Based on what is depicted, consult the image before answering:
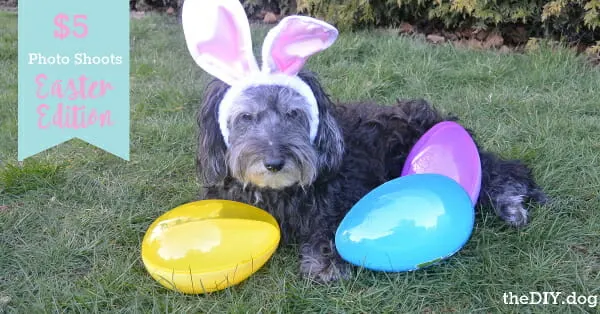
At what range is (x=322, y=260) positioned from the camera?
2816 millimetres

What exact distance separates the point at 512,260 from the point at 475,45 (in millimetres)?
4048

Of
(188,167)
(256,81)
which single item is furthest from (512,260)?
(188,167)

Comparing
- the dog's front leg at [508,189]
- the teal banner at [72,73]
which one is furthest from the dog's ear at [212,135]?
the dog's front leg at [508,189]

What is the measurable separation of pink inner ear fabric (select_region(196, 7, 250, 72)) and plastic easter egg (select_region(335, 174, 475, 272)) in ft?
2.98

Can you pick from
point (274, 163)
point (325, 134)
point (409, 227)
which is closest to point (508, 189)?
point (409, 227)

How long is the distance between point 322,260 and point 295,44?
3.38 feet

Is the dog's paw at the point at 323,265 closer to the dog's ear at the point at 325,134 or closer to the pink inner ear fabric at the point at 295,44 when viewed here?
the dog's ear at the point at 325,134

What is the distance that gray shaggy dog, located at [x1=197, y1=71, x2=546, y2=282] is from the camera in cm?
267

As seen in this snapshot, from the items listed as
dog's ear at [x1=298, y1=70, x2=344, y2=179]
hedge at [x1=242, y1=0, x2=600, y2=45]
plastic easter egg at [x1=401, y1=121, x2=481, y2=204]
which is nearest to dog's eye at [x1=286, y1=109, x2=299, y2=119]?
dog's ear at [x1=298, y1=70, x2=344, y2=179]

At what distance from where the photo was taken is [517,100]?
4906 mm

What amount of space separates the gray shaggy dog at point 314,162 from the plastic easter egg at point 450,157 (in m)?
0.21

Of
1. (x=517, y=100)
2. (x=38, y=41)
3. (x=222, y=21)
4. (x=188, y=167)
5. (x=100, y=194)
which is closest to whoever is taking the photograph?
(x=222, y=21)

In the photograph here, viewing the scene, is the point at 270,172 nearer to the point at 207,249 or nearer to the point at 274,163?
the point at 274,163

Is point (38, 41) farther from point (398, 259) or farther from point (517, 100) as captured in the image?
point (517, 100)
